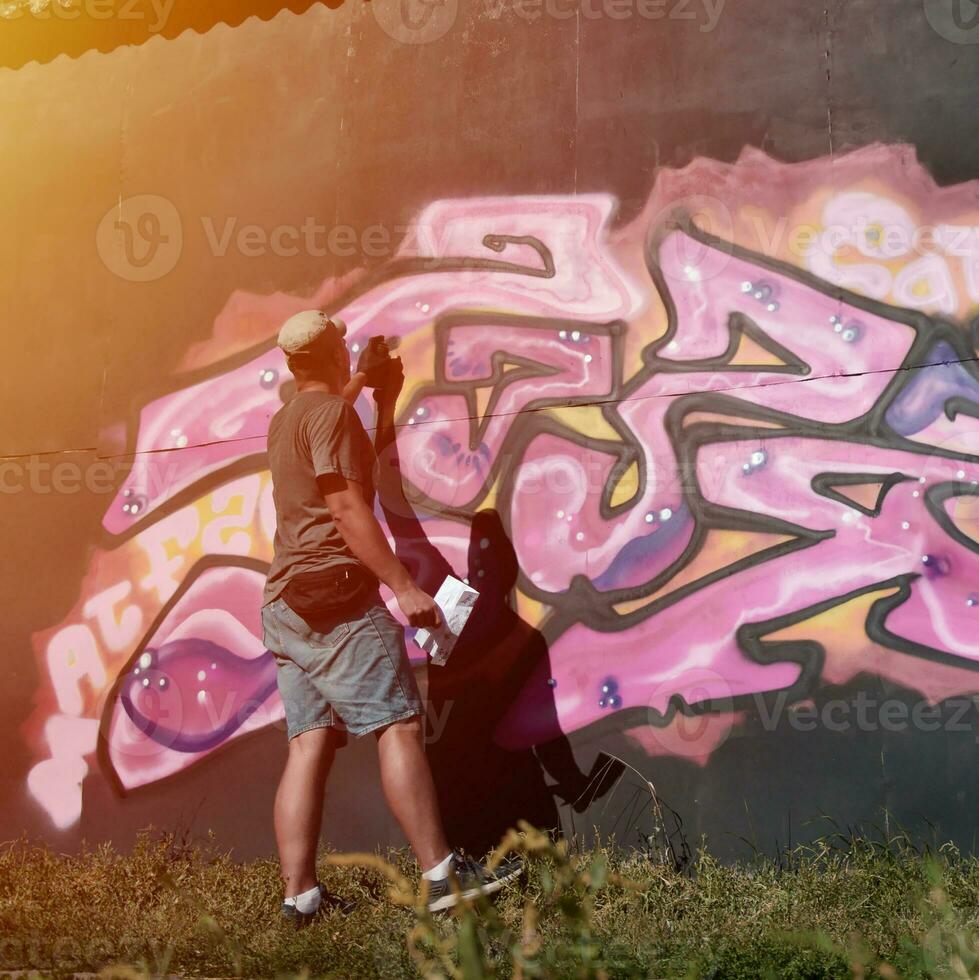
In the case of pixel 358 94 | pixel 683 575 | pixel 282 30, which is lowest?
pixel 683 575

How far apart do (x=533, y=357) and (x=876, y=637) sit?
63.7 inches

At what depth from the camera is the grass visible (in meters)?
3.10

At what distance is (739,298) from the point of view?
13.8 ft

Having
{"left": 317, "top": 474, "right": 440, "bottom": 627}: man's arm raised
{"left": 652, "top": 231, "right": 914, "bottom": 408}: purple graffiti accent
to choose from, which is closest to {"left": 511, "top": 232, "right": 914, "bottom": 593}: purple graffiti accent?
{"left": 652, "top": 231, "right": 914, "bottom": 408}: purple graffiti accent

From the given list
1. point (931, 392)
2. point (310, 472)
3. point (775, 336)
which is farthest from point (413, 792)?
point (931, 392)

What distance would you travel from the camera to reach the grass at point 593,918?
122 inches

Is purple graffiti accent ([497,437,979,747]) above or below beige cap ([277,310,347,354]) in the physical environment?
below

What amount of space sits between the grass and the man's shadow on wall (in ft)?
0.92

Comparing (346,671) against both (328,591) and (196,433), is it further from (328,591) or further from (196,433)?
(196,433)

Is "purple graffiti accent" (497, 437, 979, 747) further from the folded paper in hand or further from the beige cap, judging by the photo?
the beige cap

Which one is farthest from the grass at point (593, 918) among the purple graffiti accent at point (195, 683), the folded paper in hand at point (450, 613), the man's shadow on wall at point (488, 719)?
the folded paper in hand at point (450, 613)

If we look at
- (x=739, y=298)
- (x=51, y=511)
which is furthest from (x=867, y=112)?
(x=51, y=511)

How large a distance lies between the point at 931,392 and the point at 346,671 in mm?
2183

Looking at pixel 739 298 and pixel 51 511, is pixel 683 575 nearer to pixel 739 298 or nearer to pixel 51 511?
pixel 739 298
